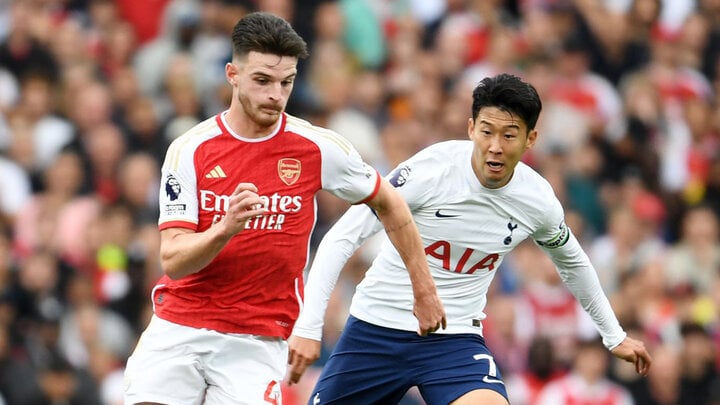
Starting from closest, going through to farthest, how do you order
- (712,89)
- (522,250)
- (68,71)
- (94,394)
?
(94,394) < (522,250) < (68,71) < (712,89)

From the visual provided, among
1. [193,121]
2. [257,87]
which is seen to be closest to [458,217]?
[257,87]

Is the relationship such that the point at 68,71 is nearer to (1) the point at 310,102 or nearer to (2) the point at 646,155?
(1) the point at 310,102

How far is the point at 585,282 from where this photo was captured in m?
8.60

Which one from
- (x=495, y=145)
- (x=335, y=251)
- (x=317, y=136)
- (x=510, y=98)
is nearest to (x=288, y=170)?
(x=317, y=136)

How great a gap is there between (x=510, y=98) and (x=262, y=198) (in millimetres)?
1659

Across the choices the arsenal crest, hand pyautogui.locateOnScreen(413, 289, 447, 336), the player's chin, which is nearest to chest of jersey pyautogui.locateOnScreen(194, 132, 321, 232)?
the arsenal crest

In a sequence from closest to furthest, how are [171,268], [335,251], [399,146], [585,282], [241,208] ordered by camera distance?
1. [241,208]
2. [171,268]
3. [335,251]
4. [585,282]
5. [399,146]

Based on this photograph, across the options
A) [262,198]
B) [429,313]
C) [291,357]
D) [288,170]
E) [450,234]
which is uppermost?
[288,170]

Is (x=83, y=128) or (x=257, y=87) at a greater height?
(x=257, y=87)

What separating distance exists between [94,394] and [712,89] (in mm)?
7610

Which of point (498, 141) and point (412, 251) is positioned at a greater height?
point (498, 141)

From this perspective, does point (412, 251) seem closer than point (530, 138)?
Yes

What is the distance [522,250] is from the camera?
1380 centimetres

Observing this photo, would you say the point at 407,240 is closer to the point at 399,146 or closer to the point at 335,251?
the point at 335,251
